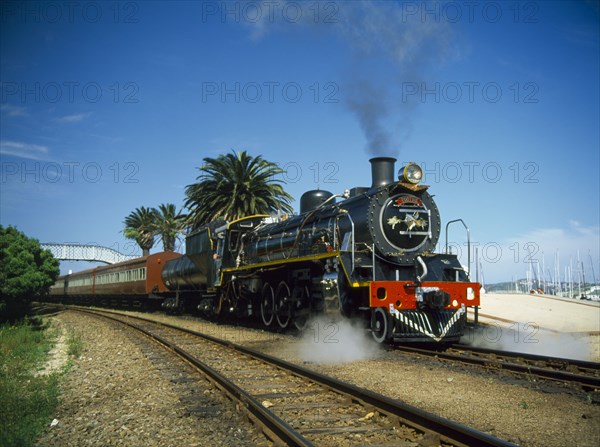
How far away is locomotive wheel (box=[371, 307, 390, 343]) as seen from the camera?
34.9ft

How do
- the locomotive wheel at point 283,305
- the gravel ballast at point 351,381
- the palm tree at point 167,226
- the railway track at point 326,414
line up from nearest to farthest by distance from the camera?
1. the railway track at point 326,414
2. the gravel ballast at point 351,381
3. the locomotive wheel at point 283,305
4. the palm tree at point 167,226

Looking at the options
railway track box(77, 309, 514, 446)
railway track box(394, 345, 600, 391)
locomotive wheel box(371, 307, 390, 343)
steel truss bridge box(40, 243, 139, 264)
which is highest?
steel truss bridge box(40, 243, 139, 264)

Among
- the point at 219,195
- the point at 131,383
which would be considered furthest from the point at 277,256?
the point at 219,195

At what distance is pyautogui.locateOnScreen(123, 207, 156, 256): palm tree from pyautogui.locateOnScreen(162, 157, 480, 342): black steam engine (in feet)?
127

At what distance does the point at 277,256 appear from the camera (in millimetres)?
15078

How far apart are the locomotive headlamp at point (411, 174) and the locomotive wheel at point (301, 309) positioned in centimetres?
362

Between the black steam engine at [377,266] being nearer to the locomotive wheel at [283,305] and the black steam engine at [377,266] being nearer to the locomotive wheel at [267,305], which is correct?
the locomotive wheel at [283,305]

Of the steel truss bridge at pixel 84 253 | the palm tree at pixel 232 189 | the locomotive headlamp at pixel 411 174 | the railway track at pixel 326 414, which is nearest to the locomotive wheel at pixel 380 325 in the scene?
the railway track at pixel 326 414

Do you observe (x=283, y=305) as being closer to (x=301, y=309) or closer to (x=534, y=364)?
(x=301, y=309)

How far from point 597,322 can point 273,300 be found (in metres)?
11.1

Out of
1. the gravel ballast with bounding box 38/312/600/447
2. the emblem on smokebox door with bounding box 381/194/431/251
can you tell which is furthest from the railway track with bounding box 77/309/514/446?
the emblem on smokebox door with bounding box 381/194/431/251

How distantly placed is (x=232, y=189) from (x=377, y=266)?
25.9 meters

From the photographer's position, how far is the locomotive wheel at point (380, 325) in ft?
34.9

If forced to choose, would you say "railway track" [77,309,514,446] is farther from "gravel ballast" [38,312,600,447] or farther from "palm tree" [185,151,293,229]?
"palm tree" [185,151,293,229]
